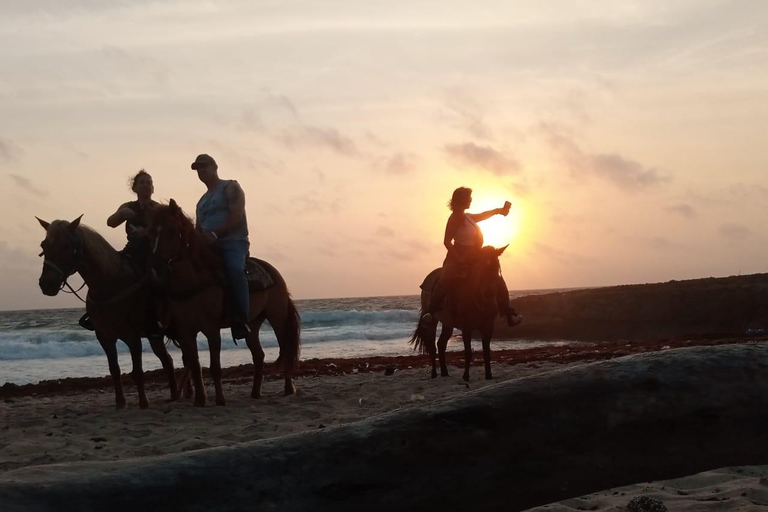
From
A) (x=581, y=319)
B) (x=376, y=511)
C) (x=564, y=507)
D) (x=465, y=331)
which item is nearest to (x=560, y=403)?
(x=376, y=511)

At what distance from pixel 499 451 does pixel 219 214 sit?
6652 millimetres

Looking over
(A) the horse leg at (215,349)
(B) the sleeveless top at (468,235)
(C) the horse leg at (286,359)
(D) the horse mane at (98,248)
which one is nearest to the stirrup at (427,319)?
(B) the sleeveless top at (468,235)

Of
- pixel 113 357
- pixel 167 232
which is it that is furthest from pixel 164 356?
pixel 167 232

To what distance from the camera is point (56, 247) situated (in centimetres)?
781

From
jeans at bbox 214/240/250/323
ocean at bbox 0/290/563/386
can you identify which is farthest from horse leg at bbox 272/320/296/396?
ocean at bbox 0/290/563/386

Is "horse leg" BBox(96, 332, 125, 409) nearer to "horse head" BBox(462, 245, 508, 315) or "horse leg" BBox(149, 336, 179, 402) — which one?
"horse leg" BBox(149, 336, 179, 402)

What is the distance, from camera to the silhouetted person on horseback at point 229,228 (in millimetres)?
8445

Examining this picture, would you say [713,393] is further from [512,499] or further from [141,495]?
[141,495]

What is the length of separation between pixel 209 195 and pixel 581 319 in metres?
28.0

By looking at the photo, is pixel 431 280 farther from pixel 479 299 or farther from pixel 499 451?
pixel 499 451

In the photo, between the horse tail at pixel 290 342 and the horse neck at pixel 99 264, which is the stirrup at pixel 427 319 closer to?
the horse tail at pixel 290 342

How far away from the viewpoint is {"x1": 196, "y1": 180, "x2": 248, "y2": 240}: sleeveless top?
28.1 ft

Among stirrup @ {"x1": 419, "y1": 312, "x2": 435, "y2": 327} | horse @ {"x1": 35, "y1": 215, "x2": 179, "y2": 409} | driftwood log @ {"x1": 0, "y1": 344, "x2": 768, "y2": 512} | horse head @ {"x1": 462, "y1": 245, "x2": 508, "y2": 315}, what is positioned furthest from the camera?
stirrup @ {"x1": 419, "y1": 312, "x2": 435, "y2": 327}

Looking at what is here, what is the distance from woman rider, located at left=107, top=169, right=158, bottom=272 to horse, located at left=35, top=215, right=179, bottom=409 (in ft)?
0.64
